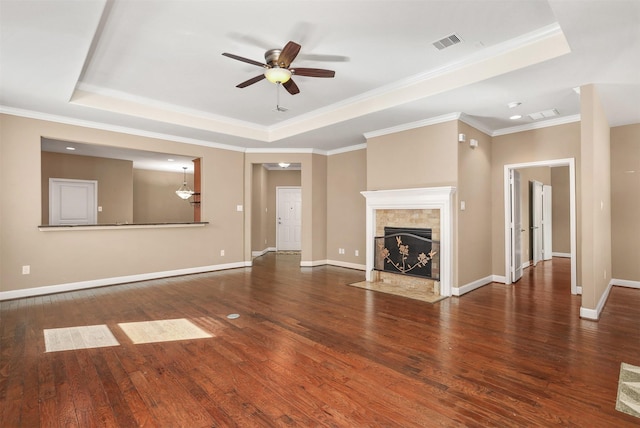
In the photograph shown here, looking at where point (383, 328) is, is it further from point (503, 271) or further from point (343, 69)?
point (503, 271)

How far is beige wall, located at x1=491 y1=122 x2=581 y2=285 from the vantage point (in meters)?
4.82

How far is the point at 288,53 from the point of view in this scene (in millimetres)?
2912

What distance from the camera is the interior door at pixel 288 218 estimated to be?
32.2ft

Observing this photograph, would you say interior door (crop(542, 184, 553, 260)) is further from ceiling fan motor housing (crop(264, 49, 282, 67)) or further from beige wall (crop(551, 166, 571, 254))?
ceiling fan motor housing (crop(264, 49, 282, 67))

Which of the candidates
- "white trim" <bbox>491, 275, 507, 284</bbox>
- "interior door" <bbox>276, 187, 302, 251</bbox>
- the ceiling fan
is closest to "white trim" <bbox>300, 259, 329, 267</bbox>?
"interior door" <bbox>276, 187, 302, 251</bbox>

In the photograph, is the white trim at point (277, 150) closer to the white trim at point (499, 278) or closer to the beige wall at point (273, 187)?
the beige wall at point (273, 187)

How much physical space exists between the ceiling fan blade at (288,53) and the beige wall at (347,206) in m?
3.79

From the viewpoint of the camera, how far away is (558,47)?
2926mm

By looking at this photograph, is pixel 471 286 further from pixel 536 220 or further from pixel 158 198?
pixel 158 198

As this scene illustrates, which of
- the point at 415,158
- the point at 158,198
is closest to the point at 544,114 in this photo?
the point at 415,158

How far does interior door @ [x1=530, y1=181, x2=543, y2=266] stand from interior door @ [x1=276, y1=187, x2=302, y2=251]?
6040 millimetres

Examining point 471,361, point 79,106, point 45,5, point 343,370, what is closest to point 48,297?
point 79,106

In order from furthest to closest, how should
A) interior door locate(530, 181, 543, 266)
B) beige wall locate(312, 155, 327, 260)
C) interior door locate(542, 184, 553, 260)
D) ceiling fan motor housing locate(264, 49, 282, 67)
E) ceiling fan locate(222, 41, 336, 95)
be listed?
interior door locate(542, 184, 553, 260), interior door locate(530, 181, 543, 266), beige wall locate(312, 155, 327, 260), ceiling fan motor housing locate(264, 49, 282, 67), ceiling fan locate(222, 41, 336, 95)

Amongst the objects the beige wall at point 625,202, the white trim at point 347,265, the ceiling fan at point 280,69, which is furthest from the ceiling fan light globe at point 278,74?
the beige wall at point 625,202
